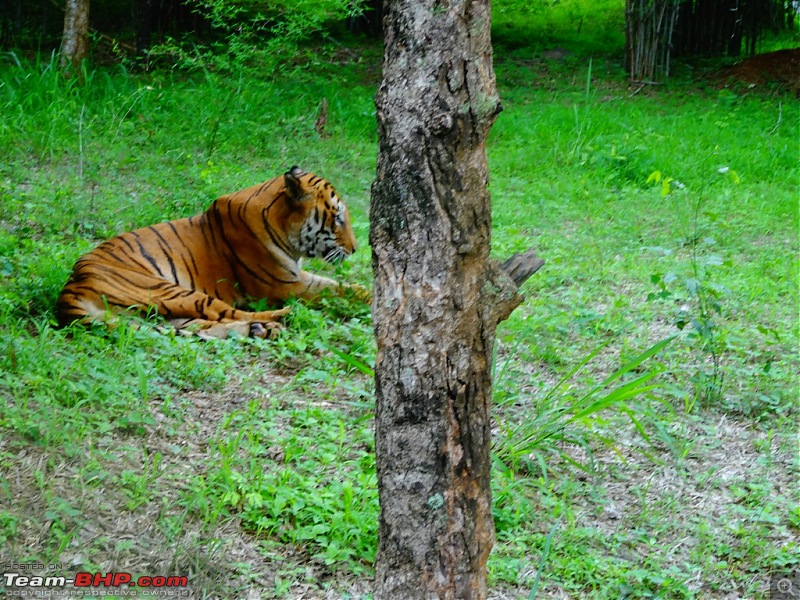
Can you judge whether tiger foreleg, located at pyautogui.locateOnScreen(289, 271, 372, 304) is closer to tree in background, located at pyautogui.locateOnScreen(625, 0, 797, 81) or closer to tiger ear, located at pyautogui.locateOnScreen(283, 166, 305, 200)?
tiger ear, located at pyautogui.locateOnScreen(283, 166, 305, 200)

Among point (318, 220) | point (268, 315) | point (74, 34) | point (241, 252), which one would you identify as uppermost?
point (74, 34)

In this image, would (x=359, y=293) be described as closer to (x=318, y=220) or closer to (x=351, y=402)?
(x=318, y=220)

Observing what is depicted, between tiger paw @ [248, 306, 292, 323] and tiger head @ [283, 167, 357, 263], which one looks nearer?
tiger paw @ [248, 306, 292, 323]

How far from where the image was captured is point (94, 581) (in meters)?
2.66

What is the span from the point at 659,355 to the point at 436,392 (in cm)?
296

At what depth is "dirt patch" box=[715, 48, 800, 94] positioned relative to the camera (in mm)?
11750

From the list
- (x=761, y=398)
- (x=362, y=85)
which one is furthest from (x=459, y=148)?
(x=362, y=85)

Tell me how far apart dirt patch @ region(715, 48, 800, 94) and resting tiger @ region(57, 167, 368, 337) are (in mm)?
8484

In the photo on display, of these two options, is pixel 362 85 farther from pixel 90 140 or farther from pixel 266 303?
pixel 266 303

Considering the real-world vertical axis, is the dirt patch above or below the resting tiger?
above

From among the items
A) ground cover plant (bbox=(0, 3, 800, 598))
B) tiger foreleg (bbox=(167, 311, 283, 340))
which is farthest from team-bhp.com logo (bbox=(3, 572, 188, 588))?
tiger foreleg (bbox=(167, 311, 283, 340))

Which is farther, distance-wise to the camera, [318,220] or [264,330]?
[318,220]

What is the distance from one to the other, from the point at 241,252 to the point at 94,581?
2.88m

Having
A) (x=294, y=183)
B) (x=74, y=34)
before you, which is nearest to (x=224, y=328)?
(x=294, y=183)
